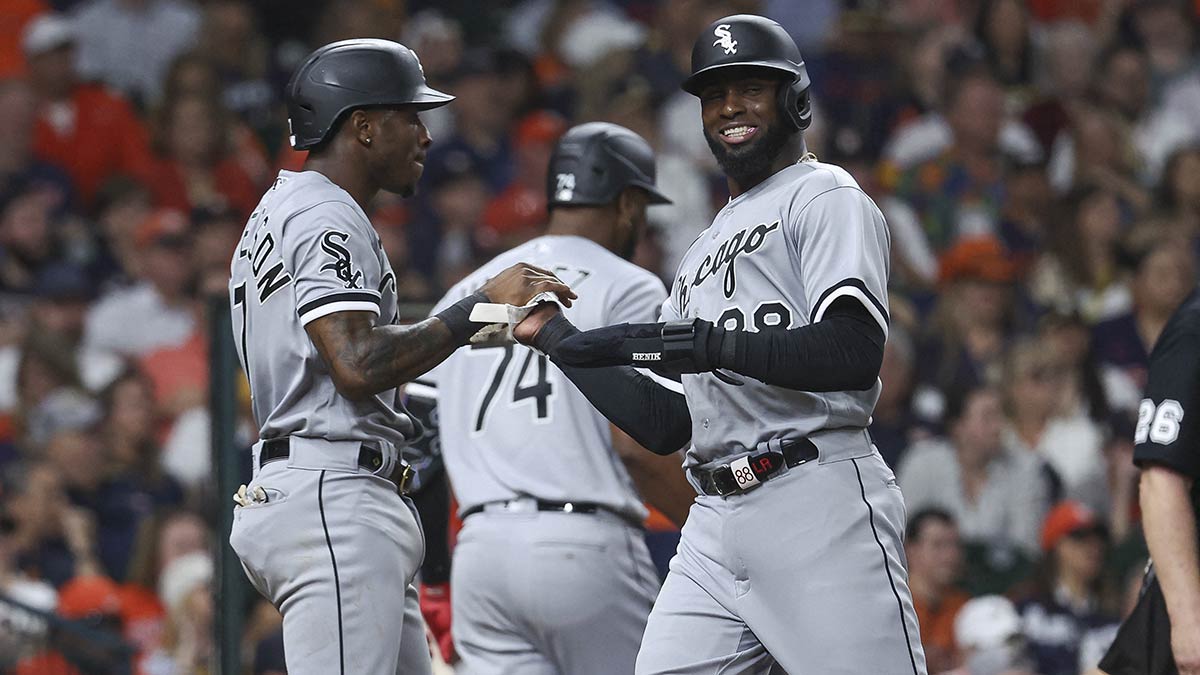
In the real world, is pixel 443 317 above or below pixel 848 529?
above

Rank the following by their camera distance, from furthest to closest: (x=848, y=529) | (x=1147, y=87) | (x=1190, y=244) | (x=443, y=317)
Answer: (x=1147, y=87), (x=1190, y=244), (x=443, y=317), (x=848, y=529)

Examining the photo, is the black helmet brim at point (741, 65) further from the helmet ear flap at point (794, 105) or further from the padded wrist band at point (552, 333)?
the padded wrist band at point (552, 333)

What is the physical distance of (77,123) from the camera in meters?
10.9

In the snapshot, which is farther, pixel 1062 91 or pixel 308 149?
pixel 1062 91

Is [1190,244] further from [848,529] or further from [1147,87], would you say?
[848,529]

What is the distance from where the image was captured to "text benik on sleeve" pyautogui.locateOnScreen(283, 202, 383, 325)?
412 centimetres

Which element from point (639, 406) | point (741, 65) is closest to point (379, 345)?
point (639, 406)

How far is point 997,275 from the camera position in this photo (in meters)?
8.98

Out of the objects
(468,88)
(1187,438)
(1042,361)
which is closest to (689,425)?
(1187,438)

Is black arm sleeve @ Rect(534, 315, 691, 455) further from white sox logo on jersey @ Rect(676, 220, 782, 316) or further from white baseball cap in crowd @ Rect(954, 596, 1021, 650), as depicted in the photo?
white baseball cap in crowd @ Rect(954, 596, 1021, 650)

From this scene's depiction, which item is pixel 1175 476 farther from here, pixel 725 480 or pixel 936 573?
pixel 936 573

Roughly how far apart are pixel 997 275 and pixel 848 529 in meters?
5.21

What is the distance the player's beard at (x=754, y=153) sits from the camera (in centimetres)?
431

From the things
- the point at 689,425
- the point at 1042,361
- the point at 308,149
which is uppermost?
the point at 308,149
